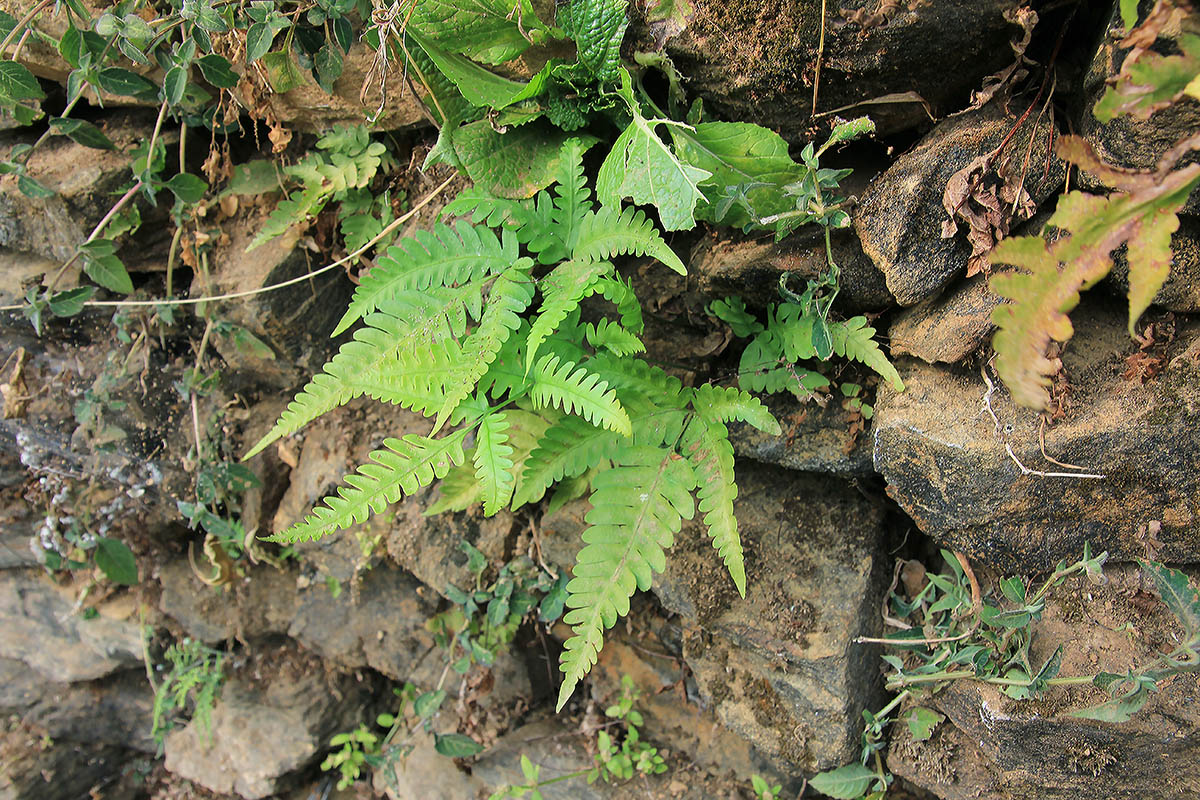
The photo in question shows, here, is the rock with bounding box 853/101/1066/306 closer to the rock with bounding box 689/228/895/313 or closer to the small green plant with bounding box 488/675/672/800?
the rock with bounding box 689/228/895/313

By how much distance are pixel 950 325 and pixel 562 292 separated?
1110 millimetres

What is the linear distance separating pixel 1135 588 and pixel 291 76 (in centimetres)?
329

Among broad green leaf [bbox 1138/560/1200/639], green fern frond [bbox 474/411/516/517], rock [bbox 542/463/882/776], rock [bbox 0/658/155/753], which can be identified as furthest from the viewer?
rock [bbox 0/658/155/753]

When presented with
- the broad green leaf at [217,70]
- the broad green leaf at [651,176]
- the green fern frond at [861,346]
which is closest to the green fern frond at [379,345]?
the broad green leaf at [651,176]

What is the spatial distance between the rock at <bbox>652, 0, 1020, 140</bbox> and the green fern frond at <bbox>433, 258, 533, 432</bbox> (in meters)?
0.83

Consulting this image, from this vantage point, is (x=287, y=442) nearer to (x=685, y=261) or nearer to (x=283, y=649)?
(x=283, y=649)

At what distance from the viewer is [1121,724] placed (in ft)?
6.76

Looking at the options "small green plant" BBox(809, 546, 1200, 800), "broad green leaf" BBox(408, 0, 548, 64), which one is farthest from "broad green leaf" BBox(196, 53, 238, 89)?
"small green plant" BBox(809, 546, 1200, 800)

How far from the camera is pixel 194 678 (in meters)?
3.89

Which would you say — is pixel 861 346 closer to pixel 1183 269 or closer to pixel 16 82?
pixel 1183 269

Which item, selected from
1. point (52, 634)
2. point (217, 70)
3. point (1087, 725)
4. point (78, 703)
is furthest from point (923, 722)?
point (78, 703)

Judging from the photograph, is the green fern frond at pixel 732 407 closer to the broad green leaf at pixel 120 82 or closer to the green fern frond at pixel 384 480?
the green fern frond at pixel 384 480

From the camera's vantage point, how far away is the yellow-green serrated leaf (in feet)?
4.09

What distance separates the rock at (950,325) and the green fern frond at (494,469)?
1.21 m
